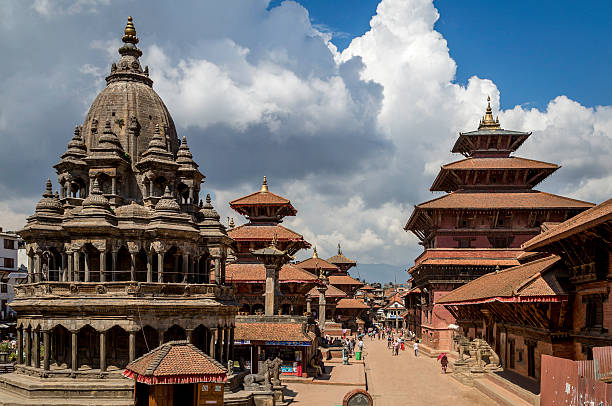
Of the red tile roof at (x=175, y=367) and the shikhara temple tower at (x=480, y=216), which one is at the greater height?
the shikhara temple tower at (x=480, y=216)

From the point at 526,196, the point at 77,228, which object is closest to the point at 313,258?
the point at 526,196

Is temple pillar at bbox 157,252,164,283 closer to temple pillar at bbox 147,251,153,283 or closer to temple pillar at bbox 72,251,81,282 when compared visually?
temple pillar at bbox 147,251,153,283

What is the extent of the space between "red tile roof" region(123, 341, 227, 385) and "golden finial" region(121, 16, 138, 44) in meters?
22.0

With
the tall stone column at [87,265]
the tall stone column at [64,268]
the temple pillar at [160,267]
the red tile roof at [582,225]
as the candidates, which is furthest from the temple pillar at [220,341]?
the red tile roof at [582,225]

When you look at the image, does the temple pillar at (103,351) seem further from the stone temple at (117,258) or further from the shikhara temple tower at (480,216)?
the shikhara temple tower at (480,216)

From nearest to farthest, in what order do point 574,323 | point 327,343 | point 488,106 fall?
point 574,323 < point 327,343 < point 488,106

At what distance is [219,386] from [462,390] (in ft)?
59.6

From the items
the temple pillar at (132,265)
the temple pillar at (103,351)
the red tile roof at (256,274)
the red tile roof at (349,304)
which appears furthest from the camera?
the red tile roof at (349,304)

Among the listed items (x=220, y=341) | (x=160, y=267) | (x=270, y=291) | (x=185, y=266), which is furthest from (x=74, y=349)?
(x=270, y=291)

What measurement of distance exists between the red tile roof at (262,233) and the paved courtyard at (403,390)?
13679 mm

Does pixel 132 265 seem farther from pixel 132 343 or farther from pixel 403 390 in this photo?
pixel 403 390

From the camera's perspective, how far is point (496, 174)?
59.4m

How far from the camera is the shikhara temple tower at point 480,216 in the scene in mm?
54594

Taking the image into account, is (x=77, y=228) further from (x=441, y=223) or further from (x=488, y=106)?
(x=488, y=106)
